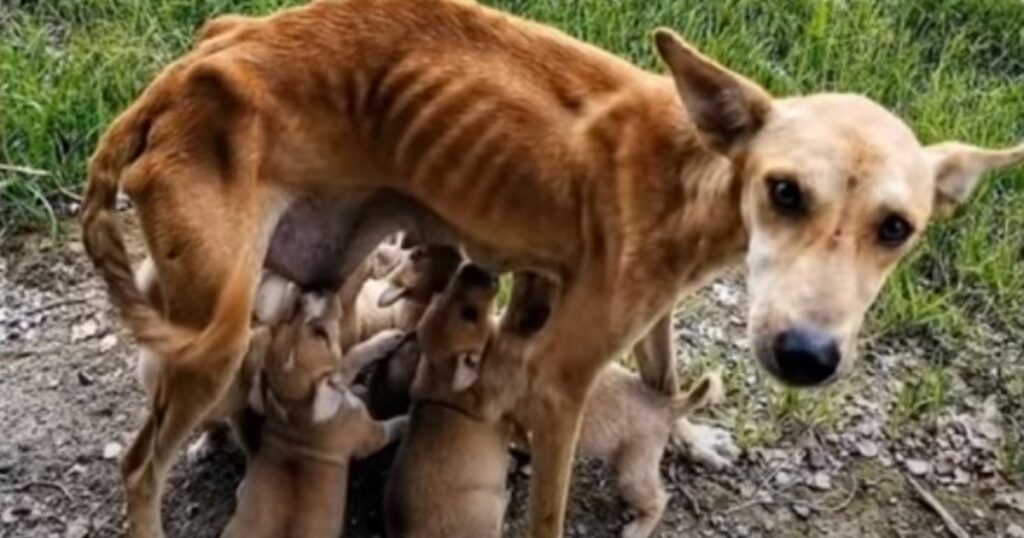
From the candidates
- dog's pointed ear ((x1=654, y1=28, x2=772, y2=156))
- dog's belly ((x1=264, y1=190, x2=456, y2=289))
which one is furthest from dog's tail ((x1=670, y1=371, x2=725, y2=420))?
dog's pointed ear ((x1=654, y1=28, x2=772, y2=156))

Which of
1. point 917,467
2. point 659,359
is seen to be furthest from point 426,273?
point 917,467

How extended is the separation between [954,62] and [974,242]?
36.2 inches

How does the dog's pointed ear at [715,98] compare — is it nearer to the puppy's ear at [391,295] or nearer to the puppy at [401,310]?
the puppy at [401,310]

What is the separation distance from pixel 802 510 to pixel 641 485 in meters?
0.47

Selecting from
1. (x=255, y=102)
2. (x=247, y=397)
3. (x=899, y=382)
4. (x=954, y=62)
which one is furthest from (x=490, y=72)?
(x=954, y=62)

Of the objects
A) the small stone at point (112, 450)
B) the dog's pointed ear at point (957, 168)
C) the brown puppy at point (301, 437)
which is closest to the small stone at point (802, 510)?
the dog's pointed ear at point (957, 168)

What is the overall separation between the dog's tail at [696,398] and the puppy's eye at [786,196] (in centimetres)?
96

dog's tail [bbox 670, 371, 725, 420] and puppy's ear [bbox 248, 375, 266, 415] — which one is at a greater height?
puppy's ear [bbox 248, 375, 266, 415]

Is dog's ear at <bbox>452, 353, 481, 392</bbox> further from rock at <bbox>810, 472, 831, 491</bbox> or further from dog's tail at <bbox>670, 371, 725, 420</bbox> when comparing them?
rock at <bbox>810, 472, 831, 491</bbox>

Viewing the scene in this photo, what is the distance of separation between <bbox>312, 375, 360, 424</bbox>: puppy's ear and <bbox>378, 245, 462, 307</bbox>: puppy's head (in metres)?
0.37

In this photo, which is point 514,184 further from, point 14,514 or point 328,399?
point 14,514

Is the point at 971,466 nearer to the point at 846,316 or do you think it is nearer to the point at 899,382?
the point at 899,382

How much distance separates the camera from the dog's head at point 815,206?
343 centimetres

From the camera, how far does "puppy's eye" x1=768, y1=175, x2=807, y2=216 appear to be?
3.46m
